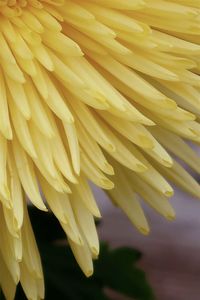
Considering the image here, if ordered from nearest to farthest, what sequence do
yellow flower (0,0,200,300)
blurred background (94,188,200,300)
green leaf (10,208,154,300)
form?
yellow flower (0,0,200,300) < green leaf (10,208,154,300) < blurred background (94,188,200,300)

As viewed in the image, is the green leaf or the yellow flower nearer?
the yellow flower

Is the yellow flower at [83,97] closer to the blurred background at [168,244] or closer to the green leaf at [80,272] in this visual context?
the green leaf at [80,272]

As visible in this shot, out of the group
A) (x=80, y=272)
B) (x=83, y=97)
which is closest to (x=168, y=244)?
(x=80, y=272)

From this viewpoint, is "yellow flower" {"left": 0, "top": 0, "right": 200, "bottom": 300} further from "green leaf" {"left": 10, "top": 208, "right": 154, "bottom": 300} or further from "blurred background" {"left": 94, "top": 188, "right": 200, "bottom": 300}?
"blurred background" {"left": 94, "top": 188, "right": 200, "bottom": 300}

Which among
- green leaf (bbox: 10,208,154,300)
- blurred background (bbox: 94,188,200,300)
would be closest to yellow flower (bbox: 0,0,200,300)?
green leaf (bbox: 10,208,154,300)

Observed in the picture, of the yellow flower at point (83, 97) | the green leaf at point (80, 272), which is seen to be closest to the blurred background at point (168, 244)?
the green leaf at point (80, 272)

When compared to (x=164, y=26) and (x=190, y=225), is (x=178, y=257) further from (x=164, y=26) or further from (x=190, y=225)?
(x=164, y=26)

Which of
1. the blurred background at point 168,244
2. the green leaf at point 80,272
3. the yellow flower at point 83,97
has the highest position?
the yellow flower at point 83,97

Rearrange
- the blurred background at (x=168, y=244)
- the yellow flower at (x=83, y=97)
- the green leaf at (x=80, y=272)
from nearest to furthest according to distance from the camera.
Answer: the yellow flower at (x=83, y=97) < the green leaf at (x=80, y=272) < the blurred background at (x=168, y=244)
